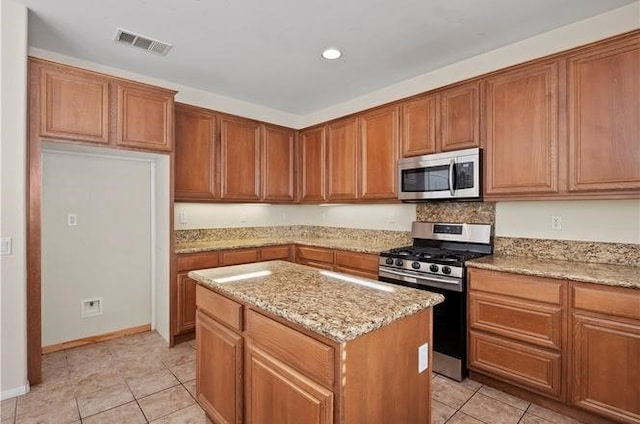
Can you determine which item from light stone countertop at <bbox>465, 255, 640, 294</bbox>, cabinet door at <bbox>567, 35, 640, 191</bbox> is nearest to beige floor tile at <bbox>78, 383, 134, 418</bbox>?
light stone countertop at <bbox>465, 255, 640, 294</bbox>

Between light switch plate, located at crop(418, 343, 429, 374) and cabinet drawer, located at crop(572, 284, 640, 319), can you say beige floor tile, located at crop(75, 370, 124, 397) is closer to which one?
light switch plate, located at crop(418, 343, 429, 374)

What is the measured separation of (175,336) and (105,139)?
6.35 ft

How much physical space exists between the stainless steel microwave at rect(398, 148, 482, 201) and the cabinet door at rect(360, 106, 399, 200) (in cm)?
16

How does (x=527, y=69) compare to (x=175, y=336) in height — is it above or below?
above

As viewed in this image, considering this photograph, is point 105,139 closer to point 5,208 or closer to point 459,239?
point 5,208

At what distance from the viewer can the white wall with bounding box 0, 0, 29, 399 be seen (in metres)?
2.26

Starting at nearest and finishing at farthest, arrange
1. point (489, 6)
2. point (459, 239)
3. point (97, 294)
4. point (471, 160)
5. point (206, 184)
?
point (489, 6), point (471, 160), point (459, 239), point (97, 294), point (206, 184)

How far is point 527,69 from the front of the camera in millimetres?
2506

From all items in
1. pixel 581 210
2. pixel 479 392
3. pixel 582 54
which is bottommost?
pixel 479 392

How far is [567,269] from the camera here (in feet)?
7.26

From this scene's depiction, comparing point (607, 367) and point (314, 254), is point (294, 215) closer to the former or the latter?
point (314, 254)

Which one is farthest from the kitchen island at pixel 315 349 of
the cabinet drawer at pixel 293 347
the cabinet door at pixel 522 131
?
the cabinet door at pixel 522 131

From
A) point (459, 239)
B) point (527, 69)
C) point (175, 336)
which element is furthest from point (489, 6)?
point (175, 336)

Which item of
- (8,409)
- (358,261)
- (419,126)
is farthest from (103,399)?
(419,126)
